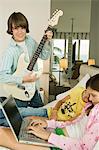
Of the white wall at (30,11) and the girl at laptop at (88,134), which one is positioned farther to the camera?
the white wall at (30,11)

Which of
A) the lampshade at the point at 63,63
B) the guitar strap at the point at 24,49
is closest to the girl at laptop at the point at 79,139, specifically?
the guitar strap at the point at 24,49

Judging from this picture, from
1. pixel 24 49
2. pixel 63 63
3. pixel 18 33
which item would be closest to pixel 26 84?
pixel 24 49

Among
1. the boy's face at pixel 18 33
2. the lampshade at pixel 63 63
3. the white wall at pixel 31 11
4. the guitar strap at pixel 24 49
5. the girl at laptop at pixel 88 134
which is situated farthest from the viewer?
the lampshade at pixel 63 63

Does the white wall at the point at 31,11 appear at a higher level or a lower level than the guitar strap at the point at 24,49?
higher

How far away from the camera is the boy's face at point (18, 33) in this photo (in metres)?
2.47

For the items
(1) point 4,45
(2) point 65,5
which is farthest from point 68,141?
(2) point 65,5

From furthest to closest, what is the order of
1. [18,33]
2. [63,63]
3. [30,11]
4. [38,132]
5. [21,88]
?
1. [63,63]
2. [30,11]
3. [21,88]
4. [18,33]
5. [38,132]

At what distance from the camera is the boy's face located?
247 cm

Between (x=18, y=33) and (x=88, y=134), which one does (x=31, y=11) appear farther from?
(x=88, y=134)

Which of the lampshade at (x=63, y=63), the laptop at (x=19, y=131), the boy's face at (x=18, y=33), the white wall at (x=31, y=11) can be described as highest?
the white wall at (x=31, y=11)

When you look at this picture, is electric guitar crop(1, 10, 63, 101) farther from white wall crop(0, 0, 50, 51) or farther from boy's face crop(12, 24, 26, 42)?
white wall crop(0, 0, 50, 51)

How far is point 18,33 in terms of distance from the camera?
8.25 feet

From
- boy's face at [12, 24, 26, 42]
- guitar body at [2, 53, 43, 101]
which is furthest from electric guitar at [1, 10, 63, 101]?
boy's face at [12, 24, 26, 42]

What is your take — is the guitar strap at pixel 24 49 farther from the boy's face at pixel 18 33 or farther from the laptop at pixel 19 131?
the laptop at pixel 19 131
